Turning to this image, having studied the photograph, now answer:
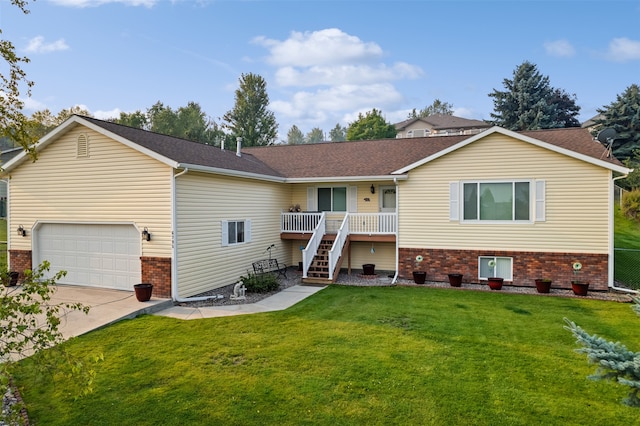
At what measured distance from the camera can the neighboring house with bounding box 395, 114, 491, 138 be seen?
146 feet

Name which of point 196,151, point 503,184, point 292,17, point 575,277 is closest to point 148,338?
point 196,151

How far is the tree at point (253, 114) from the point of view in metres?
47.1

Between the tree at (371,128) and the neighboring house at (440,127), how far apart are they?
6.98 ft

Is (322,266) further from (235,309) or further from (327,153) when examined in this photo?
(327,153)

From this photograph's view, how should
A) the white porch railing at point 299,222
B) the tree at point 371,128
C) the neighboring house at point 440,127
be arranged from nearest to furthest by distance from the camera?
the white porch railing at point 299,222 → the neighboring house at point 440,127 → the tree at point 371,128

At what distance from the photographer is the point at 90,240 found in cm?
1117

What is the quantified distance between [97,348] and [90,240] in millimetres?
5577

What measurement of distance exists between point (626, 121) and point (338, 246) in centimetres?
2780

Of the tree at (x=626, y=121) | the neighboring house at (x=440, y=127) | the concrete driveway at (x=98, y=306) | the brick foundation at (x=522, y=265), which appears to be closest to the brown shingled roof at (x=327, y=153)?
the brick foundation at (x=522, y=265)

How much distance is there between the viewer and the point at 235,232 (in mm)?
12258

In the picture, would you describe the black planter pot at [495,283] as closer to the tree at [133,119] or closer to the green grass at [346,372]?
the green grass at [346,372]

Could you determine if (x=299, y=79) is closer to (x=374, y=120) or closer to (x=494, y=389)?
(x=374, y=120)

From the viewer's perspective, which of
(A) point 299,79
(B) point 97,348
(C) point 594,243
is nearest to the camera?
(B) point 97,348

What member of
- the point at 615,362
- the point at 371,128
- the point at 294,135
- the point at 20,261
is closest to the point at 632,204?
the point at 615,362
